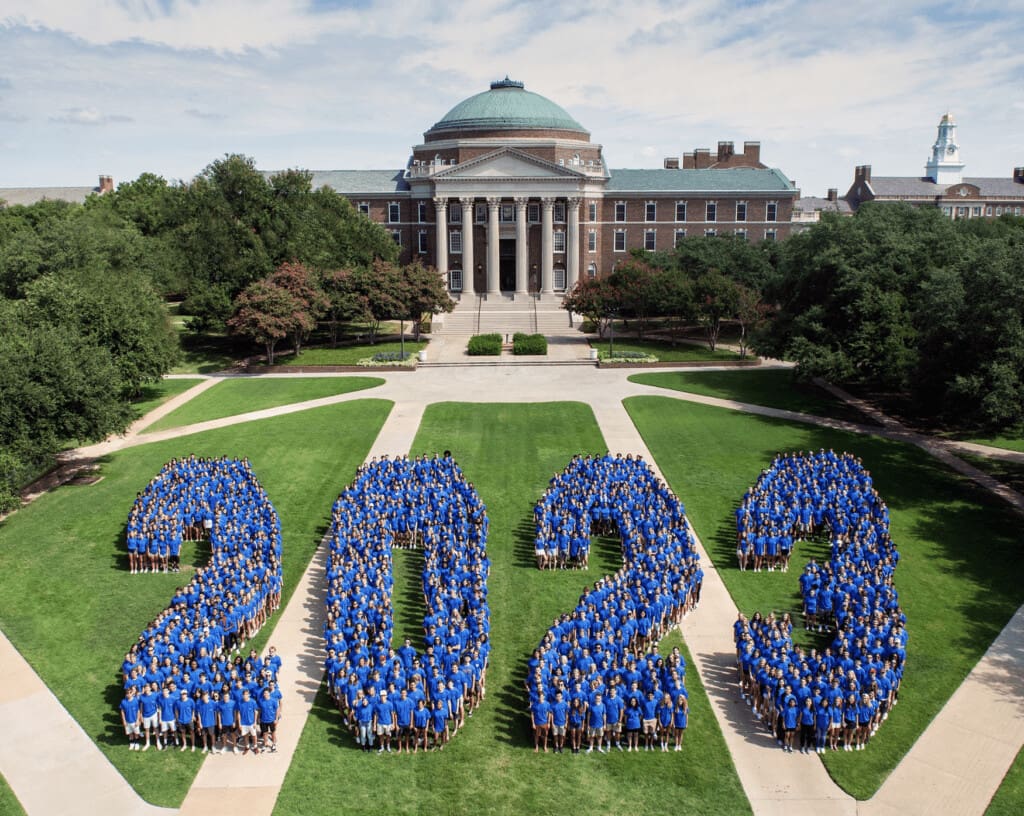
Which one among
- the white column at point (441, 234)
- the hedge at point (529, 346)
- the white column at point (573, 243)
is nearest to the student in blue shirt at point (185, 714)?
the hedge at point (529, 346)

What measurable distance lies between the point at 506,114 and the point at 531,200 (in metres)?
8.54

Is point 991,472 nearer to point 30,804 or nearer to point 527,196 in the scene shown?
point 30,804

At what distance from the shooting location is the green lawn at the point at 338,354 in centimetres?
5356

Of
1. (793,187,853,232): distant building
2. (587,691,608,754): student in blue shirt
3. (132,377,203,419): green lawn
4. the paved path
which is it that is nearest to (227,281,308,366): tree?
(132,377,203,419): green lawn

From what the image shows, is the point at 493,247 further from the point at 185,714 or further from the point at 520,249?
the point at 185,714

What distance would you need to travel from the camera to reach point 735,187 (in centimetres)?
8169

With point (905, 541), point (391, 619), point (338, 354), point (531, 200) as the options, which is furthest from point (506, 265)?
point (391, 619)

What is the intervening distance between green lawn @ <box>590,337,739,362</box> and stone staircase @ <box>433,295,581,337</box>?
504 centimetres

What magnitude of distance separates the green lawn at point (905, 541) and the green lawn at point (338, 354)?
21579 mm

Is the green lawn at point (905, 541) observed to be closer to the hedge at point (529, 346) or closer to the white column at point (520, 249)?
the hedge at point (529, 346)

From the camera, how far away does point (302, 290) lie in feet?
175

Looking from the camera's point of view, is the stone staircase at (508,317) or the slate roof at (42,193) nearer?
the stone staircase at (508,317)

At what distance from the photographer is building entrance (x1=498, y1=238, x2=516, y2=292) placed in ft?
262

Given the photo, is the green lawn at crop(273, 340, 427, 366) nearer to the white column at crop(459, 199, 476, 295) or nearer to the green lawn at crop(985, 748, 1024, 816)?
the white column at crop(459, 199, 476, 295)
